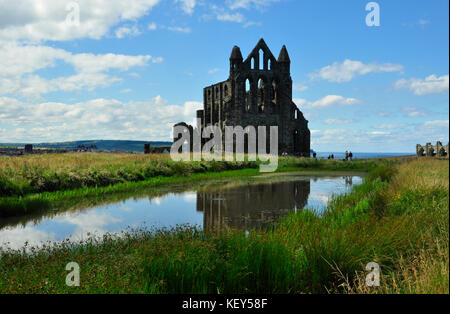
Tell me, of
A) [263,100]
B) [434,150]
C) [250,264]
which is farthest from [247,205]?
[263,100]

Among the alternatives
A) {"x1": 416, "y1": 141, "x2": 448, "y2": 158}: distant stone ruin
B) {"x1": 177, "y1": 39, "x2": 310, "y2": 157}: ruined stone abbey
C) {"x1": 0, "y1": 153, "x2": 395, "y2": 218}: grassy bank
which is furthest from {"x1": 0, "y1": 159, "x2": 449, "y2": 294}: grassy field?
{"x1": 177, "y1": 39, "x2": 310, "y2": 157}: ruined stone abbey

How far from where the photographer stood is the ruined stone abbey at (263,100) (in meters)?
49.3

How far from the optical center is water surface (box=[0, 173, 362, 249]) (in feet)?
27.6

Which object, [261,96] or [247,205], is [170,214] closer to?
[247,205]

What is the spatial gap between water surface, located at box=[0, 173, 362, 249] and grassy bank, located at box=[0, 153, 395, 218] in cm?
151

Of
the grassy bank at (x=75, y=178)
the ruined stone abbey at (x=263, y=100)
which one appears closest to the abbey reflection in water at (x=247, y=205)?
the grassy bank at (x=75, y=178)

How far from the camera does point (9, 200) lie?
11.0 metres

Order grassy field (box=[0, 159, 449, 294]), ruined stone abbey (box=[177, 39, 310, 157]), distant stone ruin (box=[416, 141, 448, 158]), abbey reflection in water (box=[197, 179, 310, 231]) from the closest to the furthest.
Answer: grassy field (box=[0, 159, 449, 294]) → abbey reflection in water (box=[197, 179, 310, 231]) → distant stone ruin (box=[416, 141, 448, 158]) → ruined stone abbey (box=[177, 39, 310, 157])

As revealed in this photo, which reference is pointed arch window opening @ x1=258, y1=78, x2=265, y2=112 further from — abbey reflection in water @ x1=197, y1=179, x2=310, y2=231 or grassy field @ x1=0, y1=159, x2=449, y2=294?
grassy field @ x1=0, y1=159, x2=449, y2=294

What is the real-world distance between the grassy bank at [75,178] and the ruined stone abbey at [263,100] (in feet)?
81.9

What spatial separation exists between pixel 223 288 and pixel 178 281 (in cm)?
64

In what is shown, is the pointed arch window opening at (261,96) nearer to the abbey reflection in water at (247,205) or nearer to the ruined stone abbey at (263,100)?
the ruined stone abbey at (263,100)
